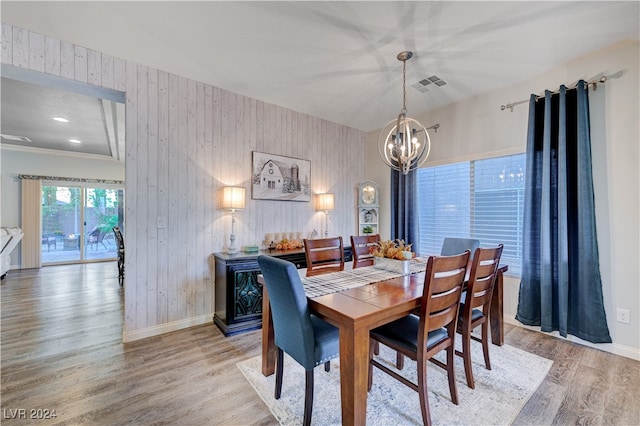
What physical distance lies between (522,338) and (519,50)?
277 cm

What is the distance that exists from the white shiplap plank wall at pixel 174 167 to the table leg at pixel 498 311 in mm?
2558

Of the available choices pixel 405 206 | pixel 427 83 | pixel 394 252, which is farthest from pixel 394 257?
pixel 427 83

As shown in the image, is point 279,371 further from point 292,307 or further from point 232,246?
point 232,246

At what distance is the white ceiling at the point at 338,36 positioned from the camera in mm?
2002

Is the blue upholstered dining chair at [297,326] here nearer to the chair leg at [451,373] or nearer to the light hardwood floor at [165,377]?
the light hardwood floor at [165,377]

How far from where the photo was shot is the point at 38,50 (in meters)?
2.27

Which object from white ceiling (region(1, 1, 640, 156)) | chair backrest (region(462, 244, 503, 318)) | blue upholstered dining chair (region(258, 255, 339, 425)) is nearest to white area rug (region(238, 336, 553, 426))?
blue upholstered dining chair (region(258, 255, 339, 425))

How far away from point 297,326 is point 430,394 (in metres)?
1.14

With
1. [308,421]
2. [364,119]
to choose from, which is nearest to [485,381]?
[308,421]

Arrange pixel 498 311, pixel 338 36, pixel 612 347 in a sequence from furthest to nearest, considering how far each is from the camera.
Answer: pixel 498 311 → pixel 612 347 → pixel 338 36

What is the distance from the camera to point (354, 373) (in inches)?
53.9

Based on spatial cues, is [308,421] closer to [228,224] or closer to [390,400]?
[390,400]

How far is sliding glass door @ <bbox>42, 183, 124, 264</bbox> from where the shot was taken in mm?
6379

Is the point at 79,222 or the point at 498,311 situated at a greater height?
the point at 79,222
